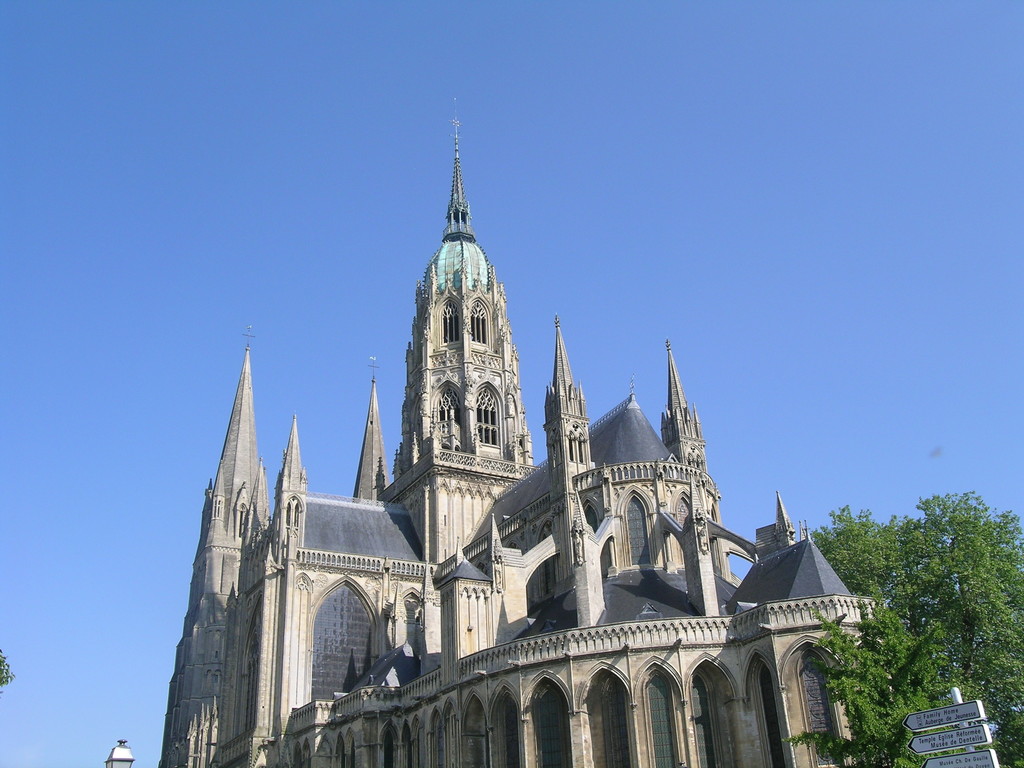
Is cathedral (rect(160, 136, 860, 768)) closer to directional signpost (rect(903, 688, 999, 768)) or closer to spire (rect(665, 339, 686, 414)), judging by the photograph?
spire (rect(665, 339, 686, 414))

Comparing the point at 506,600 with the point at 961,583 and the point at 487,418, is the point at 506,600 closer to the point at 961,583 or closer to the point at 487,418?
the point at 961,583

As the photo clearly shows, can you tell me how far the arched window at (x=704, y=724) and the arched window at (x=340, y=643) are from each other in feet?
69.0

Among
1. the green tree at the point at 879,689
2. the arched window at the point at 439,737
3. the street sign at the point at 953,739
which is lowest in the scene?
the street sign at the point at 953,739

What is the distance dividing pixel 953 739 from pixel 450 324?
161 feet

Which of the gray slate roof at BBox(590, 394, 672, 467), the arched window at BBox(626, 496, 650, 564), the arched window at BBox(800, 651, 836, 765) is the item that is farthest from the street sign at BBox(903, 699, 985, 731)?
the gray slate roof at BBox(590, 394, 672, 467)

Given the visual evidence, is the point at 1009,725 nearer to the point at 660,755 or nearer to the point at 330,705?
the point at 660,755

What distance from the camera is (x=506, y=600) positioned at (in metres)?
37.8

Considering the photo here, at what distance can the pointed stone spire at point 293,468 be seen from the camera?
5100 cm

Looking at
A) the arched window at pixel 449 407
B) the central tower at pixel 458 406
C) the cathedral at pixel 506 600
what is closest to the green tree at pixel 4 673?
the cathedral at pixel 506 600

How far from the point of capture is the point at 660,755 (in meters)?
30.1

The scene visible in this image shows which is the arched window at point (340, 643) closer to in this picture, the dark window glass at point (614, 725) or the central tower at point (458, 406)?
the central tower at point (458, 406)

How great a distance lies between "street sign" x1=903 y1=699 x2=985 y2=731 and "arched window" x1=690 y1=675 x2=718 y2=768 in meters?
16.5

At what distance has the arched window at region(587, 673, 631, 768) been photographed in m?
30.6

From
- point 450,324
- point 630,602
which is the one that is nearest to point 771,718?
point 630,602
